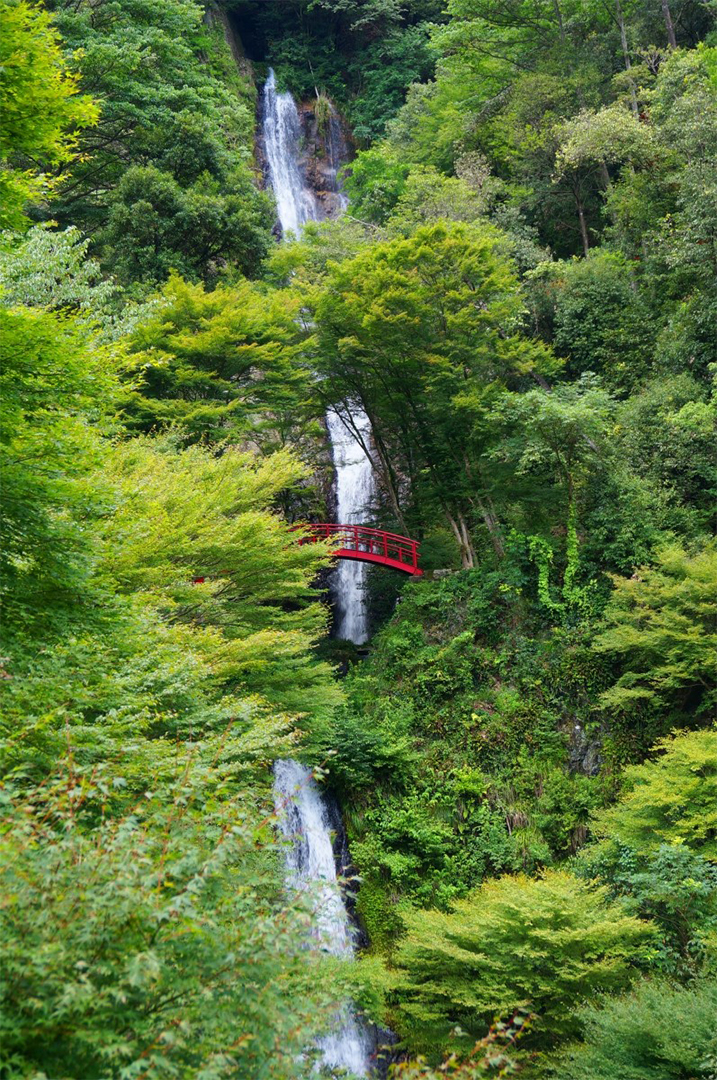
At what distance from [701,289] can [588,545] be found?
5387 millimetres

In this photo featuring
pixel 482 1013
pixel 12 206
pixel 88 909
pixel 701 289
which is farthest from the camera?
pixel 701 289

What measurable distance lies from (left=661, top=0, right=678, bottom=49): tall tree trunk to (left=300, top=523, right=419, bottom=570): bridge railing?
13.5 m

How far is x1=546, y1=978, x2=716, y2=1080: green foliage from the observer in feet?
21.4

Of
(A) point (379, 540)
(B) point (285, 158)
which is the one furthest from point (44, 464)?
(B) point (285, 158)

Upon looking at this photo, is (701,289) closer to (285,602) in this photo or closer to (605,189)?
(605,189)

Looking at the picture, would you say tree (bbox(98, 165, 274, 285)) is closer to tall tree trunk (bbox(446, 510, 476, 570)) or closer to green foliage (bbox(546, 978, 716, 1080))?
tall tree trunk (bbox(446, 510, 476, 570))

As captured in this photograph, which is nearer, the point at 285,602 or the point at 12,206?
the point at 12,206

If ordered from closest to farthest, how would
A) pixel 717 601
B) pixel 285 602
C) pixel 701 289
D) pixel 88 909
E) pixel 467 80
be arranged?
pixel 88 909
pixel 717 601
pixel 701 289
pixel 285 602
pixel 467 80

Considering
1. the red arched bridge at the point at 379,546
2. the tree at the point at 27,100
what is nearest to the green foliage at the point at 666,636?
the red arched bridge at the point at 379,546

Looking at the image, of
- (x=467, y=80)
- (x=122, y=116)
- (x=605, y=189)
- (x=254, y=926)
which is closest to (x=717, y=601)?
(x=254, y=926)

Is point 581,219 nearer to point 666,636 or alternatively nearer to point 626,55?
point 626,55

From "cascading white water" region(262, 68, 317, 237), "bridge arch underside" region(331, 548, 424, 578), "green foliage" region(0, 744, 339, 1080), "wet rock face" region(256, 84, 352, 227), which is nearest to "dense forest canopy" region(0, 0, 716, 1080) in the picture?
"green foliage" region(0, 744, 339, 1080)

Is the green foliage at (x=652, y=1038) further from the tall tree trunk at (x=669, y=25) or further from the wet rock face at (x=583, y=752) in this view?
the tall tree trunk at (x=669, y=25)

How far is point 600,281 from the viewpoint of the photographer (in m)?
17.4
